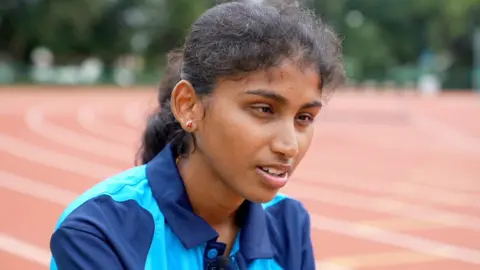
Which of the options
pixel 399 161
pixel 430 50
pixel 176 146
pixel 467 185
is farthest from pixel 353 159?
pixel 430 50

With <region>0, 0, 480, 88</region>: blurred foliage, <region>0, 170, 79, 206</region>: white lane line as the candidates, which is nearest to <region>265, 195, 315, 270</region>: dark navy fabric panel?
<region>0, 170, 79, 206</region>: white lane line

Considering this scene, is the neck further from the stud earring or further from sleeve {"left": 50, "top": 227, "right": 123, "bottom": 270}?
sleeve {"left": 50, "top": 227, "right": 123, "bottom": 270}

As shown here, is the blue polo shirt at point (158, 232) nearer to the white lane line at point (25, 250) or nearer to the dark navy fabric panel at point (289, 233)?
the dark navy fabric panel at point (289, 233)

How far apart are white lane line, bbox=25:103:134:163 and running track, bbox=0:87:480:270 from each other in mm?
19

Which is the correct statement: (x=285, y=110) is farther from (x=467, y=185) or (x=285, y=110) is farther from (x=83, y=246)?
(x=467, y=185)

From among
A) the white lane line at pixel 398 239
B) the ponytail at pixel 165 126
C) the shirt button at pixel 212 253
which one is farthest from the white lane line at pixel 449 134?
the shirt button at pixel 212 253

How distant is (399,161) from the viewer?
441 inches

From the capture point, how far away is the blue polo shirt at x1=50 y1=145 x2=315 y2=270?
4.68ft

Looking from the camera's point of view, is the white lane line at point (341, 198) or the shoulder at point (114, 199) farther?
the white lane line at point (341, 198)

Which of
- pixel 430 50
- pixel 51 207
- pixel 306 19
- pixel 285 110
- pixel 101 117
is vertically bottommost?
pixel 51 207

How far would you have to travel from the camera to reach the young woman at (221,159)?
1483mm

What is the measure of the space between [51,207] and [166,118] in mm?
5450

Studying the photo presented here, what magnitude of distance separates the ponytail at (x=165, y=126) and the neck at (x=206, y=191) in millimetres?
85

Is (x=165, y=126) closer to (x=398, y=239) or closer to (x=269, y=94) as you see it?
(x=269, y=94)
